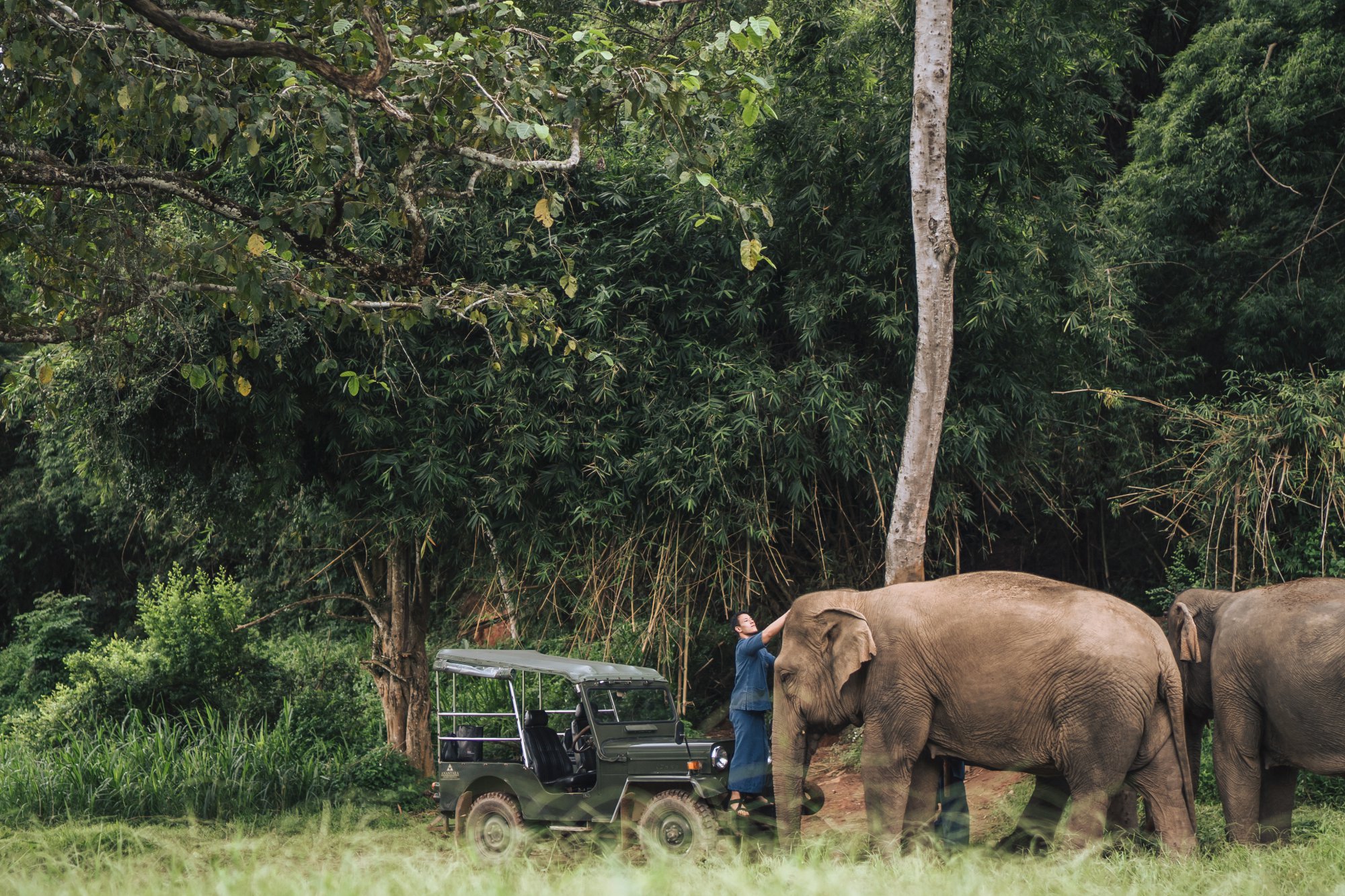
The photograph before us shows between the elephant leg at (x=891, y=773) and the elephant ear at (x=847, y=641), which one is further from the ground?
the elephant ear at (x=847, y=641)

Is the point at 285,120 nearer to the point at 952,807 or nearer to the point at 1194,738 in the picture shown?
the point at 952,807

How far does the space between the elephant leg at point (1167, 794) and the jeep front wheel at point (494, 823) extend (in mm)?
3726

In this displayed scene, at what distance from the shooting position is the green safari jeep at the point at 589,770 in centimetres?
714

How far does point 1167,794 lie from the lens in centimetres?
630

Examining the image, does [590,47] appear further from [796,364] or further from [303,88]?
[796,364]

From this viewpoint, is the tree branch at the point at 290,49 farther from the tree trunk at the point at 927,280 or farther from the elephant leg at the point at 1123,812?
the elephant leg at the point at 1123,812

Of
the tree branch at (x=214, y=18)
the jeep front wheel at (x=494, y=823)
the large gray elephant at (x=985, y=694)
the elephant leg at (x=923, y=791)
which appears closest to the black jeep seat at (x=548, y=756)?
the jeep front wheel at (x=494, y=823)

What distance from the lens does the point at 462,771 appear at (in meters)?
8.04

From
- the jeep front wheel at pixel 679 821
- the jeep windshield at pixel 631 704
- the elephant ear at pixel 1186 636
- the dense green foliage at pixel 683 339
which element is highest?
the dense green foliage at pixel 683 339

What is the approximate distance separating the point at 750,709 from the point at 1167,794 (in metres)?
2.52

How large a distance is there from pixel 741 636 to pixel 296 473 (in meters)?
4.40

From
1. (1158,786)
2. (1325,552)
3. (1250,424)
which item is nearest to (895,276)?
(1250,424)

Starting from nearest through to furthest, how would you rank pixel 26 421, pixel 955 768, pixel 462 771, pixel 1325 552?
pixel 955 768
pixel 462 771
pixel 1325 552
pixel 26 421

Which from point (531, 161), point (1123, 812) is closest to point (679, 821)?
point (1123, 812)
